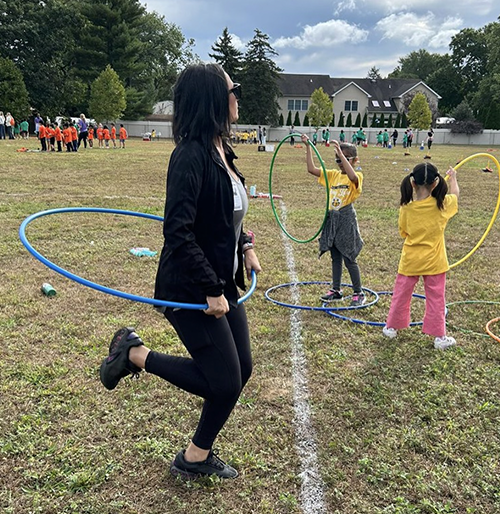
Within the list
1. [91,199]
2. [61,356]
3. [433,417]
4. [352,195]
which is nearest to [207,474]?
[433,417]

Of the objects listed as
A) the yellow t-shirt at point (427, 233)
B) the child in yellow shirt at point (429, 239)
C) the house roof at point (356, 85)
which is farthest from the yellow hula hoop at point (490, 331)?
the house roof at point (356, 85)

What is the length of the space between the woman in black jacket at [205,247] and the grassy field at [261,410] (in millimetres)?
542

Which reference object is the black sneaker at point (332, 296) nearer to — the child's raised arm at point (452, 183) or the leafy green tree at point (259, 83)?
the child's raised arm at point (452, 183)

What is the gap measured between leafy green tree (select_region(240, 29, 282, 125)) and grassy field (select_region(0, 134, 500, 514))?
2162 inches

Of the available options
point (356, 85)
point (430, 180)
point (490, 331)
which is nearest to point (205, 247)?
point (430, 180)

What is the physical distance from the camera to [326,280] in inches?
251

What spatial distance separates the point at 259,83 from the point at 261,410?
59057 millimetres

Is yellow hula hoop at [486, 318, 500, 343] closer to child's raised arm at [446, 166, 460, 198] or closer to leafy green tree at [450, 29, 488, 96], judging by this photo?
child's raised arm at [446, 166, 460, 198]

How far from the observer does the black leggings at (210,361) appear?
2.39m

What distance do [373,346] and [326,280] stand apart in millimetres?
1965

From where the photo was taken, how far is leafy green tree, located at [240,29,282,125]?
191 ft

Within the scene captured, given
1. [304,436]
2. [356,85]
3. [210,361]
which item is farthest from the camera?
[356,85]

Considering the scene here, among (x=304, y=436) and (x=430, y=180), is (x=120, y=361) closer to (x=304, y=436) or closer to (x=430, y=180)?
(x=304, y=436)

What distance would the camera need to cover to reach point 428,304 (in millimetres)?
4527
